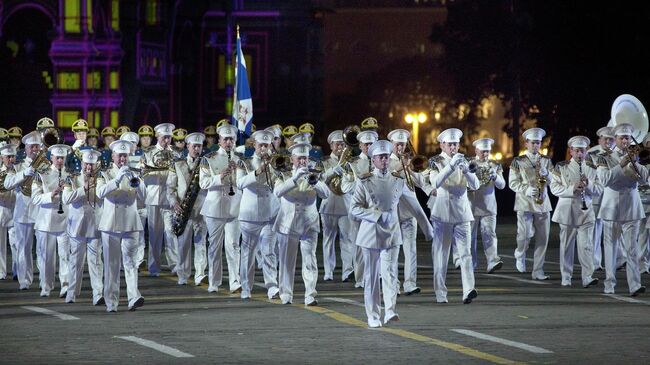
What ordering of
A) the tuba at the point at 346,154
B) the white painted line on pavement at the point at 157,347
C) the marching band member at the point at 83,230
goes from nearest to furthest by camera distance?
the white painted line on pavement at the point at 157,347 < the tuba at the point at 346,154 < the marching band member at the point at 83,230

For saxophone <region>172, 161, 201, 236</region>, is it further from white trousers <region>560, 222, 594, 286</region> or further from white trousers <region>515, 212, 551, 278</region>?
white trousers <region>560, 222, 594, 286</region>

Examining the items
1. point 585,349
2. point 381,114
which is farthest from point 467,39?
point 585,349

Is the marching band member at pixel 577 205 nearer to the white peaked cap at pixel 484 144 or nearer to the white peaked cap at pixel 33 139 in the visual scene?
the white peaked cap at pixel 484 144

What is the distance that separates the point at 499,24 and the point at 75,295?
41041mm

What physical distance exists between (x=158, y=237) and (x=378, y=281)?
7401mm

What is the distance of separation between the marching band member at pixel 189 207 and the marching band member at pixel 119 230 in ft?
11.6

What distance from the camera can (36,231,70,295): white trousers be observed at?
21047 millimetres

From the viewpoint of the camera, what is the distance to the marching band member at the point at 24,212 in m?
21.8

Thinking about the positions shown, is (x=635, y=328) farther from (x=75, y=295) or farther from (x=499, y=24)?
(x=499, y=24)

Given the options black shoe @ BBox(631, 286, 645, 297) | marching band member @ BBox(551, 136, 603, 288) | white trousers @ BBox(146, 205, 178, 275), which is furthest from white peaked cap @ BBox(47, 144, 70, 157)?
black shoe @ BBox(631, 286, 645, 297)

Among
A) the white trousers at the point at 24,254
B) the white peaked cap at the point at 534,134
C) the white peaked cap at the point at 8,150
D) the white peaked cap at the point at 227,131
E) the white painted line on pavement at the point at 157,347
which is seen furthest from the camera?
the white peaked cap at the point at 534,134

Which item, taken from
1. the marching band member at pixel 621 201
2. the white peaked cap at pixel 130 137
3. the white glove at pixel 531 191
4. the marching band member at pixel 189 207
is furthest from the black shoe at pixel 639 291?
the white peaked cap at pixel 130 137

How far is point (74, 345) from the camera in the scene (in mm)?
15953

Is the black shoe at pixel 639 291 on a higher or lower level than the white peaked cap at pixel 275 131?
lower
